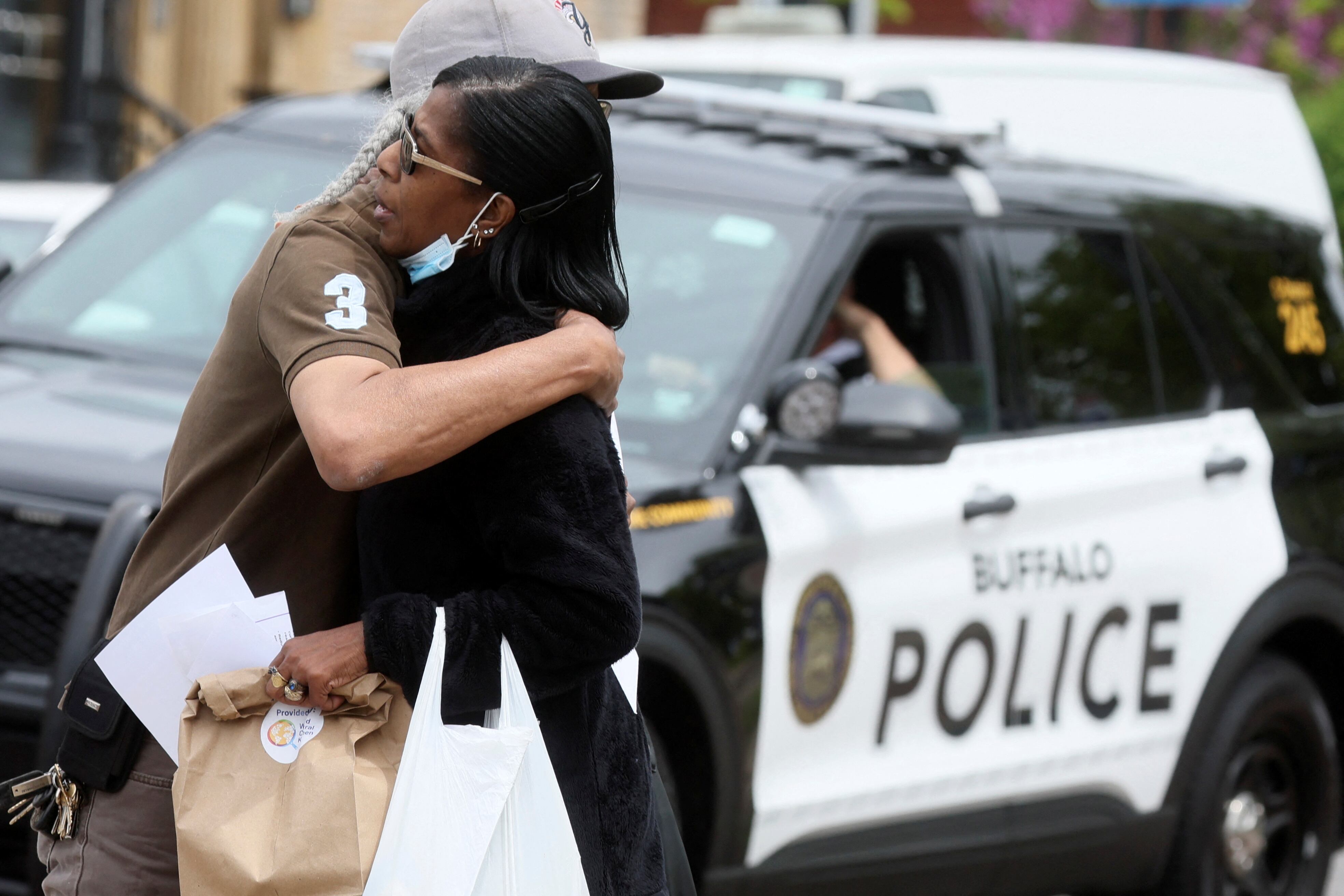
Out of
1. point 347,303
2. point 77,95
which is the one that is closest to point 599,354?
point 347,303

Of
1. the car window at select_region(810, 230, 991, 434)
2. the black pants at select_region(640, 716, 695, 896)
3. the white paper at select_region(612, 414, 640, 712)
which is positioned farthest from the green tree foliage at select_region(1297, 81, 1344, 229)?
the white paper at select_region(612, 414, 640, 712)

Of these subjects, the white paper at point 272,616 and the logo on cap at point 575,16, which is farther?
the logo on cap at point 575,16

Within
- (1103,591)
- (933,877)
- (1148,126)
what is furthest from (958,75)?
(933,877)

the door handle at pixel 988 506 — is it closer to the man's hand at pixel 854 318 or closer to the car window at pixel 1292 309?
the man's hand at pixel 854 318

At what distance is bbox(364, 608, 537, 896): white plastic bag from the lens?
2207 millimetres

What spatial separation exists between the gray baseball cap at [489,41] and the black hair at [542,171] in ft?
0.11

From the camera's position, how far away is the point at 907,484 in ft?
14.5

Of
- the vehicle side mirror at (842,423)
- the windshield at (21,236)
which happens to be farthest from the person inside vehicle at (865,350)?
→ the windshield at (21,236)

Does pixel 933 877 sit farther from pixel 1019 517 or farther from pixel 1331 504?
pixel 1331 504

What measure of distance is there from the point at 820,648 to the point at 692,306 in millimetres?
805

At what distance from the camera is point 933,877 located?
4.40 meters

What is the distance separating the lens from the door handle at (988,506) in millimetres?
4469

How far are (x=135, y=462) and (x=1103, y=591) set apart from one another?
222 centimetres

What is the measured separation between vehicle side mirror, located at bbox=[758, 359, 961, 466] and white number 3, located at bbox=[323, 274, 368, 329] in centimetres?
192
